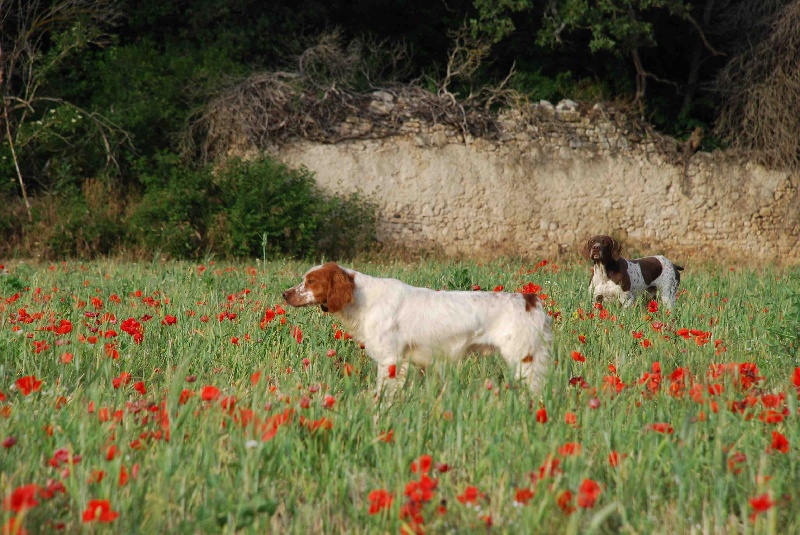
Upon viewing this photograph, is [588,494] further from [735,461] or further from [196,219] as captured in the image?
[196,219]

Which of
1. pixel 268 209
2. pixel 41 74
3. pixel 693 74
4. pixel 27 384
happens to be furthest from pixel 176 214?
pixel 693 74

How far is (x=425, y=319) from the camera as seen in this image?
5117mm

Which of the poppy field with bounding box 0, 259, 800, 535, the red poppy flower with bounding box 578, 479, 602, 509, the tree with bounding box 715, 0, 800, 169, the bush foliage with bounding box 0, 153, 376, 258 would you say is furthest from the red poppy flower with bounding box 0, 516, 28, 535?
the tree with bounding box 715, 0, 800, 169

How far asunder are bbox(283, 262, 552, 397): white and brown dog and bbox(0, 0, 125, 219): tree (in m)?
12.6

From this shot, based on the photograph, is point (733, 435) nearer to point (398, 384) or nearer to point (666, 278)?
point (398, 384)

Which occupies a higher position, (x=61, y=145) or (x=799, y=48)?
(x=799, y=48)

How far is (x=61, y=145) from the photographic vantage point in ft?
55.9

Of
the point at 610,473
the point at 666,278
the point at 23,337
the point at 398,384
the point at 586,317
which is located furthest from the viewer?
the point at 666,278

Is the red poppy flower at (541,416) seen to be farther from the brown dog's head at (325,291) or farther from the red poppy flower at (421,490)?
the brown dog's head at (325,291)

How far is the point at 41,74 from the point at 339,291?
47.7 ft

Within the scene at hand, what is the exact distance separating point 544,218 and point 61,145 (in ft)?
33.9

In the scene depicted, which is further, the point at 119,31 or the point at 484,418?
the point at 119,31

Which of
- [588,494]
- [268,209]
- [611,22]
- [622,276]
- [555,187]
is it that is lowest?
[268,209]

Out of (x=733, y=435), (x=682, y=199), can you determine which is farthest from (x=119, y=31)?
A: (x=733, y=435)
